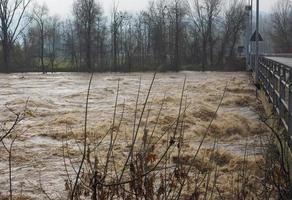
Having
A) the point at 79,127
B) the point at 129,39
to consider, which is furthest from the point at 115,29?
the point at 79,127

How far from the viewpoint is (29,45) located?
74.2 meters

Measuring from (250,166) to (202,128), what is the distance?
243 inches

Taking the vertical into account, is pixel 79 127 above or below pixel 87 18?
below

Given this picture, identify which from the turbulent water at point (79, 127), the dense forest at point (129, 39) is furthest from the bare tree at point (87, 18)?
the turbulent water at point (79, 127)

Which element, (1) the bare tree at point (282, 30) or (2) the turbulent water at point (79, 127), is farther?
(1) the bare tree at point (282, 30)

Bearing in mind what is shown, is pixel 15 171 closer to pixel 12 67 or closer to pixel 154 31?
pixel 12 67

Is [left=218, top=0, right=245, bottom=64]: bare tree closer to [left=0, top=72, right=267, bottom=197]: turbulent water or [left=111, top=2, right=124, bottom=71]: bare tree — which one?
[left=111, top=2, right=124, bottom=71]: bare tree

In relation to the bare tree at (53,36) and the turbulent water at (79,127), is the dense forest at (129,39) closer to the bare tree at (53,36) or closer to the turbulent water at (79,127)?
the bare tree at (53,36)

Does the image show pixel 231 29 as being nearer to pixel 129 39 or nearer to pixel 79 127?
pixel 129 39

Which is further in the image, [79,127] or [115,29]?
[115,29]

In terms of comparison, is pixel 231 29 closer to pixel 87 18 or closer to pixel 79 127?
pixel 87 18

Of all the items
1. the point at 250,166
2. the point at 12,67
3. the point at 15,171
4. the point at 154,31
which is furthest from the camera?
the point at 154,31

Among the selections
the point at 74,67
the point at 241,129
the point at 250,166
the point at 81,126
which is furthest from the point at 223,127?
the point at 74,67

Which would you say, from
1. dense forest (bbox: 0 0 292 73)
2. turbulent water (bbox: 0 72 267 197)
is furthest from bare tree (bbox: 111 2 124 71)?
turbulent water (bbox: 0 72 267 197)
